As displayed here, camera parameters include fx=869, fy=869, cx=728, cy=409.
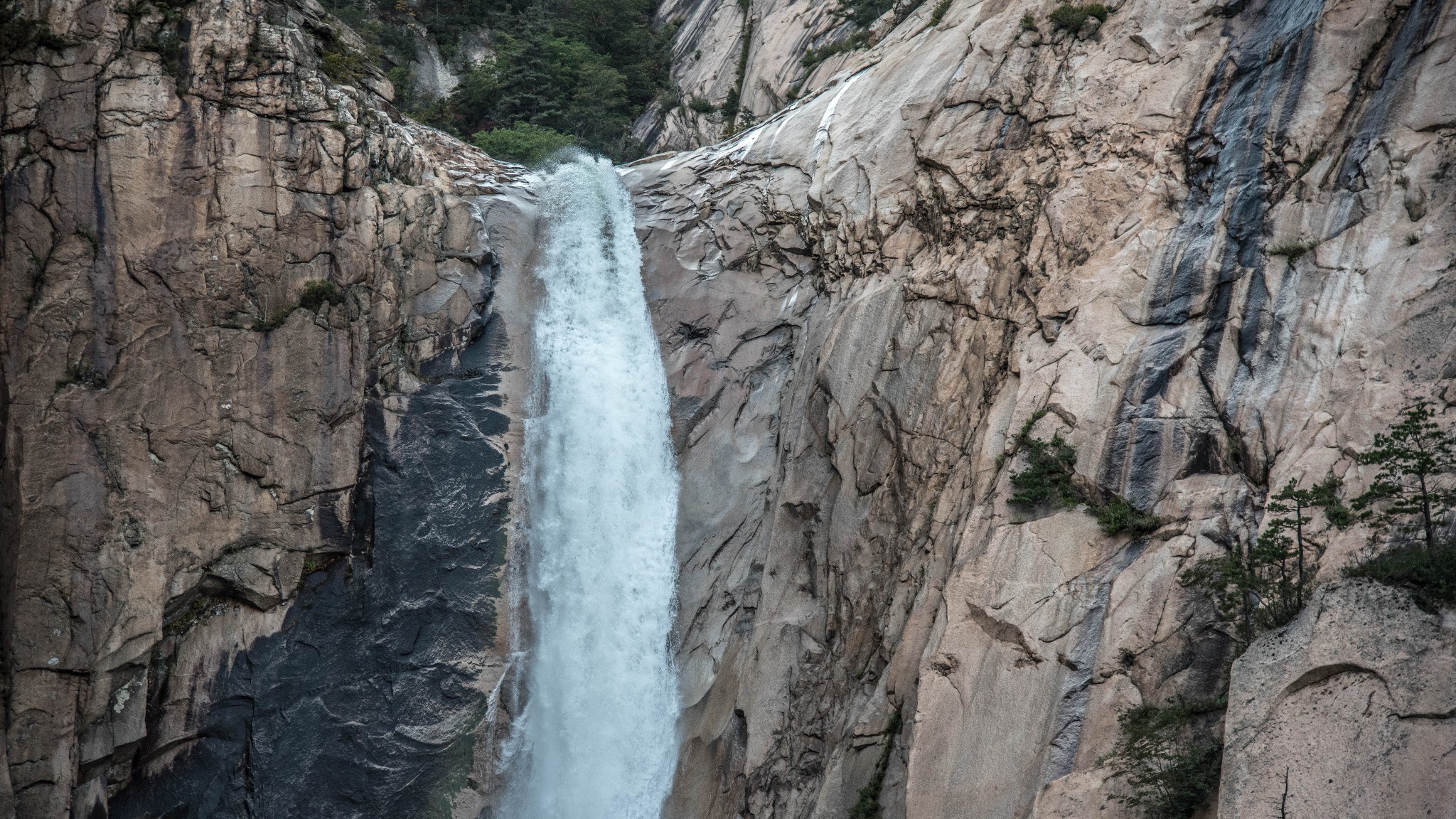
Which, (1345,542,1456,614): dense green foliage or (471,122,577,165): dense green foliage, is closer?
(1345,542,1456,614): dense green foliage

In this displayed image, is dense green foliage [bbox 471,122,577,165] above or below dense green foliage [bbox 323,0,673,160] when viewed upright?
below

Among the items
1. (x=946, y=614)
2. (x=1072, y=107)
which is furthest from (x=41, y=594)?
(x=1072, y=107)

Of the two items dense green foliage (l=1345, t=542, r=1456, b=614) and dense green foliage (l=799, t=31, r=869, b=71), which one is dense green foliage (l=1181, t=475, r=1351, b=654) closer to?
dense green foliage (l=1345, t=542, r=1456, b=614)

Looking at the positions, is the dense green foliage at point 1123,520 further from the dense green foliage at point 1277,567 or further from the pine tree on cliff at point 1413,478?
the pine tree on cliff at point 1413,478

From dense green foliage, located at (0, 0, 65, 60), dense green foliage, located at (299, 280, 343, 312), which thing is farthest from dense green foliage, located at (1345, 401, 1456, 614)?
dense green foliage, located at (0, 0, 65, 60)

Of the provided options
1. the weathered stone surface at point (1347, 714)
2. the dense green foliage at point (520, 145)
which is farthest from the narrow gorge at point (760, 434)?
the dense green foliage at point (520, 145)

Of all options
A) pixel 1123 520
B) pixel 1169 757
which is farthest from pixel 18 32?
pixel 1169 757
